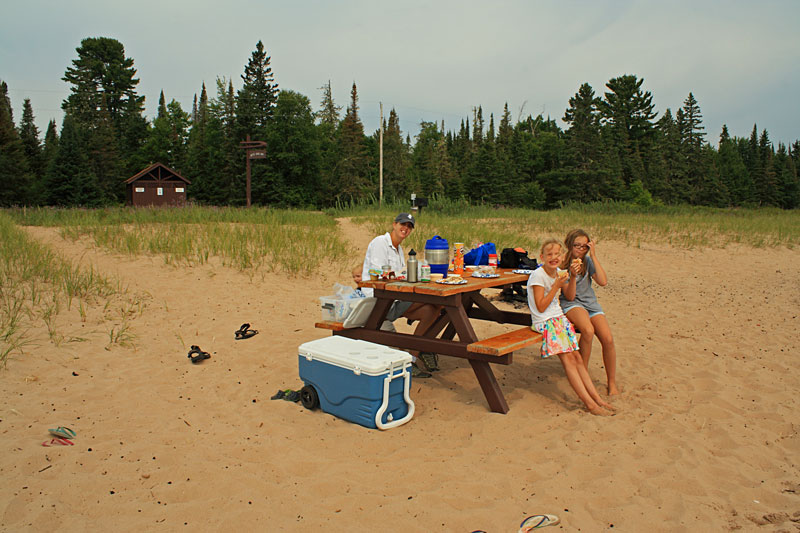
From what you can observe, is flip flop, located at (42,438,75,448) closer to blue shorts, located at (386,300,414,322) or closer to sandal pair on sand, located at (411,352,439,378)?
blue shorts, located at (386,300,414,322)

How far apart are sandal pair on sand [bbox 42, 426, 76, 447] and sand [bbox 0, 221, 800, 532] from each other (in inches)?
3.1

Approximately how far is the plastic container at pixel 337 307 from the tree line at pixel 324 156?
123ft

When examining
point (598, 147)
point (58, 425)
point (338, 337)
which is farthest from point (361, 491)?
point (598, 147)

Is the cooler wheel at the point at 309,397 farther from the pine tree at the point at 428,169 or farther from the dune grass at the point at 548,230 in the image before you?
the pine tree at the point at 428,169

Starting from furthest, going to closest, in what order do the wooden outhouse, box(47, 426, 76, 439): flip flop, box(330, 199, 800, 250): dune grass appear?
the wooden outhouse, box(330, 199, 800, 250): dune grass, box(47, 426, 76, 439): flip flop

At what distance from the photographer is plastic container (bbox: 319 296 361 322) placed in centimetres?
465

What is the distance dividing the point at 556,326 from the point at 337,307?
1.89 metres

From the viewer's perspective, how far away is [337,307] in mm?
4723

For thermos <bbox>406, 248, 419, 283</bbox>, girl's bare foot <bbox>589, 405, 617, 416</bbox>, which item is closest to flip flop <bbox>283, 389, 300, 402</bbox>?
thermos <bbox>406, 248, 419, 283</bbox>

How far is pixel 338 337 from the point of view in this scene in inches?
173

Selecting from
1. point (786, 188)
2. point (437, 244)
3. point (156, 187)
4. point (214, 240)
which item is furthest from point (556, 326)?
point (786, 188)

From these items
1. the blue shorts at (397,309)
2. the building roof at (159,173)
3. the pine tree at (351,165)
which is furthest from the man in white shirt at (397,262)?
the pine tree at (351,165)

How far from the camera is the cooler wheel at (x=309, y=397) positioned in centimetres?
404

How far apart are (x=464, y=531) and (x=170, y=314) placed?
5381 mm
